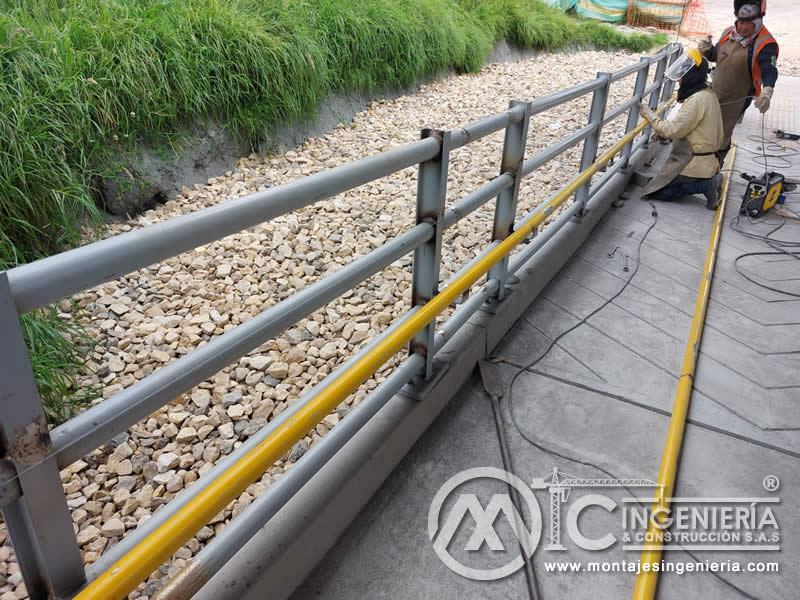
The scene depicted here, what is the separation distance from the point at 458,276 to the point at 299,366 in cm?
112

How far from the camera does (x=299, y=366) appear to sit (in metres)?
2.93

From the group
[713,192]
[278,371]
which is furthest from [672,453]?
[713,192]

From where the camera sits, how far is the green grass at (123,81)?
3.33 metres

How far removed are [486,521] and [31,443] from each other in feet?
5.10

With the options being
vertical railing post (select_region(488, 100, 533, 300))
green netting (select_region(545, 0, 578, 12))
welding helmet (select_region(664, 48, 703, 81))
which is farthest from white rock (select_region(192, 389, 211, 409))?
green netting (select_region(545, 0, 578, 12))

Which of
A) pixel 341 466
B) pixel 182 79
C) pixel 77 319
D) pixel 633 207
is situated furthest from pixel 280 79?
pixel 341 466

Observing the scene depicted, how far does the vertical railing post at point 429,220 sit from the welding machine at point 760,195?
399 cm

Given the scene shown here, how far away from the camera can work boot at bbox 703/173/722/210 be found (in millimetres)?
4949

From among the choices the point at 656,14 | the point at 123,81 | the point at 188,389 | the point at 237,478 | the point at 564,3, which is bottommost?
the point at 237,478

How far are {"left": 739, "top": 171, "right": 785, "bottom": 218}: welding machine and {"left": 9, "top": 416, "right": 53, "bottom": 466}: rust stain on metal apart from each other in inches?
212

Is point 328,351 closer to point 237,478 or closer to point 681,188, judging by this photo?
point 237,478

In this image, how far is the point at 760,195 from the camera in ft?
15.7

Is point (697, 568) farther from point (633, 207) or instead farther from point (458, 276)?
point (633, 207)

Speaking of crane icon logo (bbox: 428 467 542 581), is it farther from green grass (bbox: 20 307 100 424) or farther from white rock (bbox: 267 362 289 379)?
green grass (bbox: 20 307 100 424)
